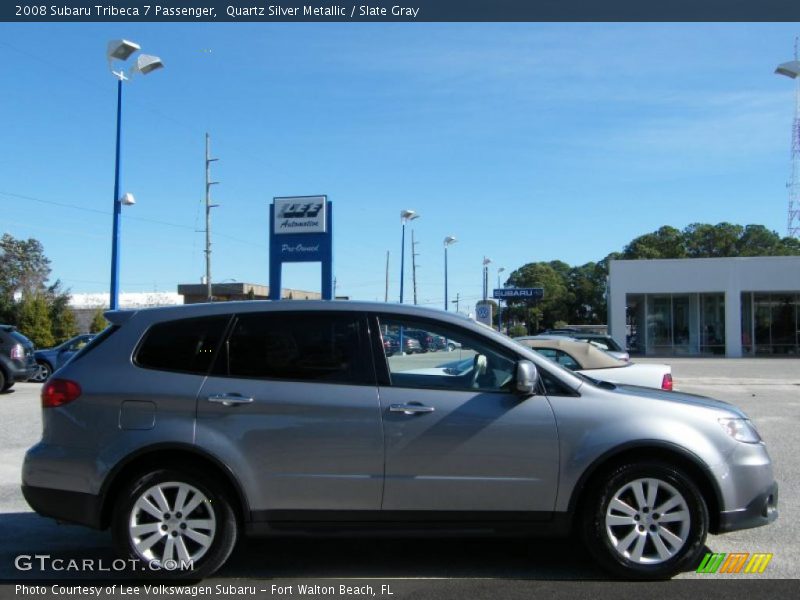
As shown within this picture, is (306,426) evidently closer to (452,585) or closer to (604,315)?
(452,585)

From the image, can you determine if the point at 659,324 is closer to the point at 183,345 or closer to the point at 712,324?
the point at 712,324

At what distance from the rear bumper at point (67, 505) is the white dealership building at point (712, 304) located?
1581 inches

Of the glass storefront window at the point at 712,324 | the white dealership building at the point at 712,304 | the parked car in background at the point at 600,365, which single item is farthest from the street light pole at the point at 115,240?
the glass storefront window at the point at 712,324

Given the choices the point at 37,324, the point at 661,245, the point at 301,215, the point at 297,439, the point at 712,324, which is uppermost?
the point at 661,245

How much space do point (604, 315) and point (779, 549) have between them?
301 feet

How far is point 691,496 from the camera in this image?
4.82 metres

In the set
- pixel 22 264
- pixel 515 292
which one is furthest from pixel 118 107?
pixel 22 264

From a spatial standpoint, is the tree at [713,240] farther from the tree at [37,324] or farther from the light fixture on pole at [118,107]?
the light fixture on pole at [118,107]

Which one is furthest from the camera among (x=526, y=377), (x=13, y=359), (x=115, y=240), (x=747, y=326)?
(x=747, y=326)

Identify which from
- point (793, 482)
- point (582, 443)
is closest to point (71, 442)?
point (582, 443)

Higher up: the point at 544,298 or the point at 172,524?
the point at 544,298

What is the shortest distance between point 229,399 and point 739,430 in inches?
132

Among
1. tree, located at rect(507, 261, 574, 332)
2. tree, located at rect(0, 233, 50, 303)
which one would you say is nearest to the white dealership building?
tree, located at rect(507, 261, 574, 332)

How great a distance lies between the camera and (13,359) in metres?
16.5
